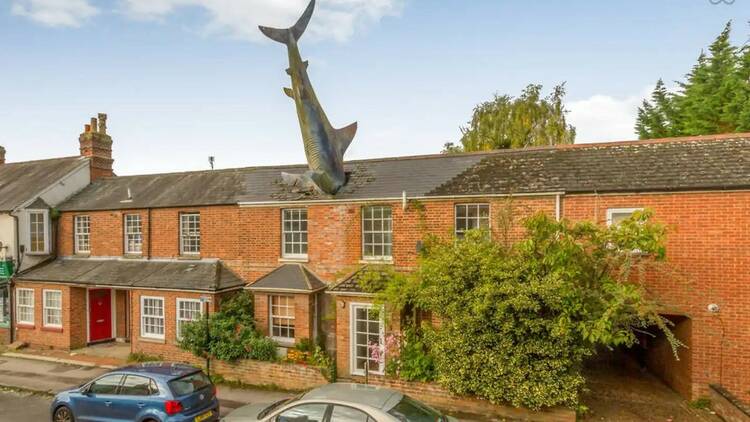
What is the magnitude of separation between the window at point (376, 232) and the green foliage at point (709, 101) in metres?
22.8

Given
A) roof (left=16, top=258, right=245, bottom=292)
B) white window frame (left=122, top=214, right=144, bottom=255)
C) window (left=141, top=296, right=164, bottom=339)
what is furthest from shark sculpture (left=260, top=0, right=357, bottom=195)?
white window frame (left=122, top=214, right=144, bottom=255)

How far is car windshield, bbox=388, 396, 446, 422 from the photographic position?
769 centimetres

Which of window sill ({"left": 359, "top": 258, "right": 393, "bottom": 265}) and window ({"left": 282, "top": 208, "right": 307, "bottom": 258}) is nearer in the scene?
window sill ({"left": 359, "top": 258, "right": 393, "bottom": 265})

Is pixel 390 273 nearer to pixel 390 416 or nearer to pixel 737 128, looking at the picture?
pixel 390 416

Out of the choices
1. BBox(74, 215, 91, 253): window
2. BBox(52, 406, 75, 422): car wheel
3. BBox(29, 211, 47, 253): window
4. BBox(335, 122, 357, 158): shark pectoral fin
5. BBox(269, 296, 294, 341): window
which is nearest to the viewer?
BBox(52, 406, 75, 422): car wheel

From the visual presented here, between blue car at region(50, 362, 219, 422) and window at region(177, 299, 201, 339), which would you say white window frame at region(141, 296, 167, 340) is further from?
blue car at region(50, 362, 219, 422)

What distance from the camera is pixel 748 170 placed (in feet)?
38.9

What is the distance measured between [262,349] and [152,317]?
552 cm

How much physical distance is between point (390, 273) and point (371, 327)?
5.92 ft

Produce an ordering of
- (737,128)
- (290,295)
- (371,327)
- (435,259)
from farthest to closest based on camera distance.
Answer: (737,128) → (290,295) → (371,327) → (435,259)

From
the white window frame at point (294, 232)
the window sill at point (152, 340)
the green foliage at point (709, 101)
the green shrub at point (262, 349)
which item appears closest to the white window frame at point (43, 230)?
the window sill at point (152, 340)

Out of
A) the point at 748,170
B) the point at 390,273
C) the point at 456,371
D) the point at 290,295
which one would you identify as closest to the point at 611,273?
the point at 748,170

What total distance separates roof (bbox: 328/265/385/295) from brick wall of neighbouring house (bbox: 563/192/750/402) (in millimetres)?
7184

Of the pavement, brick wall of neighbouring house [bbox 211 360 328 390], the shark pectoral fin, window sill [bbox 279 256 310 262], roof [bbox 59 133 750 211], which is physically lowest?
the pavement
